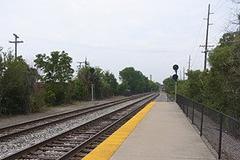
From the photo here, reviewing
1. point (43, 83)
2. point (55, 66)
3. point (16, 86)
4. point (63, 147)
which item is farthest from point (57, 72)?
point (63, 147)

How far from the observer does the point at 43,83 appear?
39219mm

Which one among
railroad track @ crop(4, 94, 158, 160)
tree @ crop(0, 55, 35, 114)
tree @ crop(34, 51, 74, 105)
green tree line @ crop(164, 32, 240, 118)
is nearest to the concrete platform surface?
railroad track @ crop(4, 94, 158, 160)

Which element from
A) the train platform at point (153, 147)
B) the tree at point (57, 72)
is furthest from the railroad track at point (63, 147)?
the tree at point (57, 72)

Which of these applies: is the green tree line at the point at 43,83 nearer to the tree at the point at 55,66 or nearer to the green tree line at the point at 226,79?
the tree at the point at 55,66

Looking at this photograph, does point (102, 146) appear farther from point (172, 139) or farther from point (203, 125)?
point (203, 125)

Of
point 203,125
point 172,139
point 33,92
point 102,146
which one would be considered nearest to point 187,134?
point 203,125

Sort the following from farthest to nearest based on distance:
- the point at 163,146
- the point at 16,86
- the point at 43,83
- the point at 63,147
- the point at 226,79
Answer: the point at 43,83 < the point at 16,86 < the point at 226,79 < the point at 63,147 < the point at 163,146

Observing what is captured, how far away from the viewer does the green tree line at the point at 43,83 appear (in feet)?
97.0

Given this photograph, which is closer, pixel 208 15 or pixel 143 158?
pixel 143 158

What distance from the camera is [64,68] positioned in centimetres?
4781

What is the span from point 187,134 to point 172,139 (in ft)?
6.19

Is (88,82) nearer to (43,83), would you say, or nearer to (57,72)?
(57,72)

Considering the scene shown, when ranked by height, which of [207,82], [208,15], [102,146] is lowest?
[102,146]

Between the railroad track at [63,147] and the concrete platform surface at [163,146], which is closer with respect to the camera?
the concrete platform surface at [163,146]
